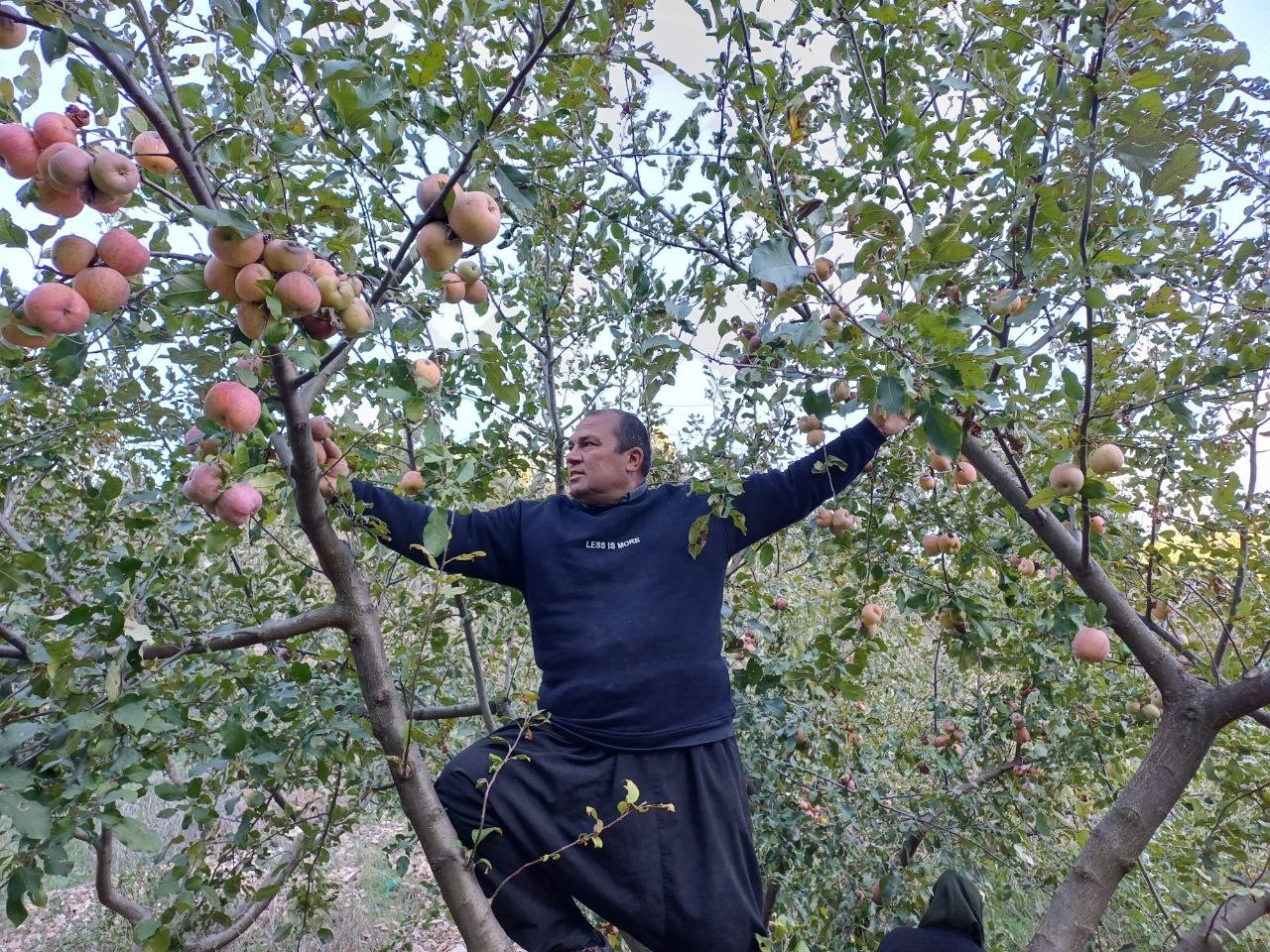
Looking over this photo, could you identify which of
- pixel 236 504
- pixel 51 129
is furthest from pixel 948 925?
pixel 51 129

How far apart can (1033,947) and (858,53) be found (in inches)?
81.6

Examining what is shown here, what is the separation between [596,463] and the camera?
230 cm

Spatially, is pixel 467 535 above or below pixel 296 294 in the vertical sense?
below

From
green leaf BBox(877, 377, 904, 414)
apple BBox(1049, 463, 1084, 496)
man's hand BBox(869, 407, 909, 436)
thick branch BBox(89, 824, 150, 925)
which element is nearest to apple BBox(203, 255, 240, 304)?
green leaf BBox(877, 377, 904, 414)

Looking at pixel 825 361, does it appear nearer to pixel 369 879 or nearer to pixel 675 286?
pixel 675 286

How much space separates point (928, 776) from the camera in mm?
4023

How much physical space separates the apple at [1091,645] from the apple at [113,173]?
96.8 inches

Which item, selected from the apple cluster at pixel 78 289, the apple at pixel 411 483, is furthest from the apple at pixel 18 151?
the apple at pixel 411 483

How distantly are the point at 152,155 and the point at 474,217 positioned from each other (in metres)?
0.50

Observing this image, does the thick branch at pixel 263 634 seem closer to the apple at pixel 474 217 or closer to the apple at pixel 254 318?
the apple at pixel 254 318

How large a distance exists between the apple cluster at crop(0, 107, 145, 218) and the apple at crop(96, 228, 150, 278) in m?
0.05

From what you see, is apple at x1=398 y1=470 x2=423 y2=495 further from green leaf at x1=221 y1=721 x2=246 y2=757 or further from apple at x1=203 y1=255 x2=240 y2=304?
apple at x1=203 y1=255 x2=240 y2=304

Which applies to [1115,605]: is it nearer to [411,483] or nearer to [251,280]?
[411,483]

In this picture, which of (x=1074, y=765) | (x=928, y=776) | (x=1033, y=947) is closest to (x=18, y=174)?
(x=1033, y=947)
